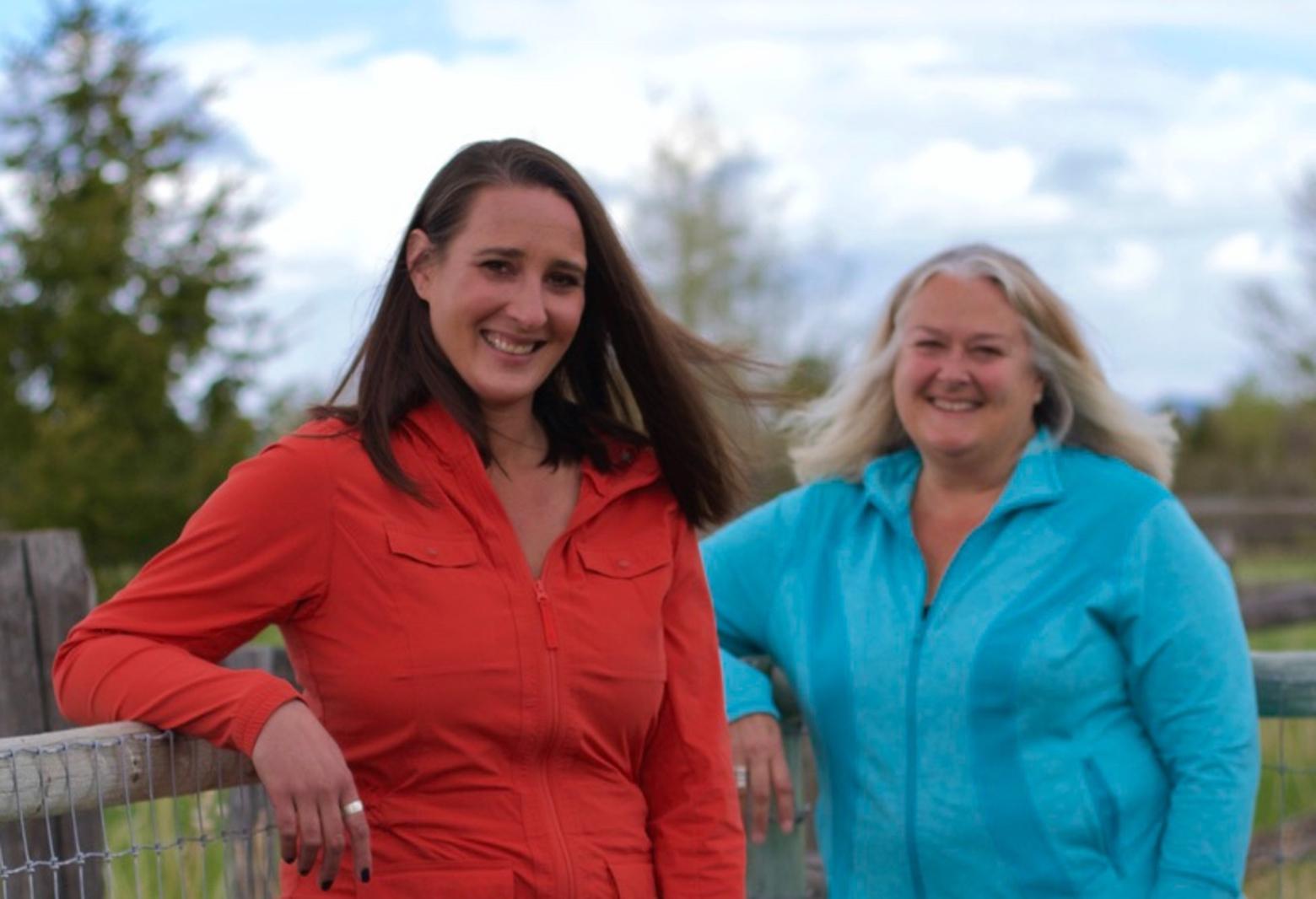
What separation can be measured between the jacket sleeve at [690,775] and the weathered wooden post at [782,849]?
2.66 feet

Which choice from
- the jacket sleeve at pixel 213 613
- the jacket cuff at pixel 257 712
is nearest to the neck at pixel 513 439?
the jacket sleeve at pixel 213 613

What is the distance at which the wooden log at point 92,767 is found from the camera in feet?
7.61

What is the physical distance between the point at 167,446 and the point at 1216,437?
2593 centimetres

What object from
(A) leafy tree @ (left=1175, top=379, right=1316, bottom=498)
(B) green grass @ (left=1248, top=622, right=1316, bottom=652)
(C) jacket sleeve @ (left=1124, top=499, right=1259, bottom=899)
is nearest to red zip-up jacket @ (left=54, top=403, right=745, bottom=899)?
(C) jacket sleeve @ (left=1124, top=499, right=1259, bottom=899)

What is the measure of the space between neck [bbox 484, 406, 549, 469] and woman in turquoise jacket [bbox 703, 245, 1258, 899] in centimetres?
88

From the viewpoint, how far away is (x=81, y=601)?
3.96m

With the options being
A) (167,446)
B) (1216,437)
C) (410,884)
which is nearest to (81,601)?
(410,884)

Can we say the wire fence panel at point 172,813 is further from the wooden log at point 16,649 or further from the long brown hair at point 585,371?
the long brown hair at point 585,371

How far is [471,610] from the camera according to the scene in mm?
2467

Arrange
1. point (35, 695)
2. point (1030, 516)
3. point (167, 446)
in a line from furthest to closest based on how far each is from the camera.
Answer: point (167, 446) < point (35, 695) < point (1030, 516)

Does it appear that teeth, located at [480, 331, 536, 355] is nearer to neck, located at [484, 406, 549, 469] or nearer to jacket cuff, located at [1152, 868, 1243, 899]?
neck, located at [484, 406, 549, 469]

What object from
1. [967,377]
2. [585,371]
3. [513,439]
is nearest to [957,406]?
[967,377]

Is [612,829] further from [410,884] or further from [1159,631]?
[1159,631]

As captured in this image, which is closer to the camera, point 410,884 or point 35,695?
point 410,884
